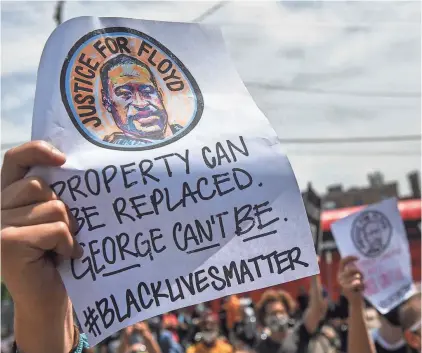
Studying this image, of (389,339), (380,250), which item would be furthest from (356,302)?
(389,339)

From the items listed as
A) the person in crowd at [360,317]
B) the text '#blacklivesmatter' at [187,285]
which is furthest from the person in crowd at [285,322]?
the text '#blacklivesmatter' at [187,285]

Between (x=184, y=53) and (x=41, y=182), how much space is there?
46cm

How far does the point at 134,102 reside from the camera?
1396 millimetres

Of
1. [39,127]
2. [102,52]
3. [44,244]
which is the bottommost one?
[44,244]

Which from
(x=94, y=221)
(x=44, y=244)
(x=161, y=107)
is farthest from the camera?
(x=161, y=107)

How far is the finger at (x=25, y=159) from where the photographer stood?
124 cm

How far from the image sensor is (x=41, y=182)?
1241 millimetres

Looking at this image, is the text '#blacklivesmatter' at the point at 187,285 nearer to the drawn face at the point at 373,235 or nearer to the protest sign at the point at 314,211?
the drawn face at the point at 373,235

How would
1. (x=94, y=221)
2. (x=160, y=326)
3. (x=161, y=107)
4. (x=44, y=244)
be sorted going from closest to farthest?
(x=44, y=244) < (x=94, y=221) < (x=161, y=107) < (x=160, y=326)

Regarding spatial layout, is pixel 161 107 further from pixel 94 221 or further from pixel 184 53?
pixel 94 221

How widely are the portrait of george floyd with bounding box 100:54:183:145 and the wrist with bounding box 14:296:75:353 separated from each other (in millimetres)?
409

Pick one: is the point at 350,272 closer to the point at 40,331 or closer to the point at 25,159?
the point at 40,331

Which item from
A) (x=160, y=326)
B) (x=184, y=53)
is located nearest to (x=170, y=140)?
(x=184, y=53)

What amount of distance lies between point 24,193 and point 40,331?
32cm
